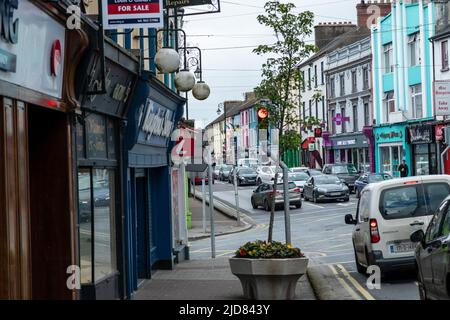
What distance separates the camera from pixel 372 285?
1364cm

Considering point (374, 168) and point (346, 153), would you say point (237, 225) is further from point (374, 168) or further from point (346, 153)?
point (346, 153)

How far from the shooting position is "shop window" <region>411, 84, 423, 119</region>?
154ft

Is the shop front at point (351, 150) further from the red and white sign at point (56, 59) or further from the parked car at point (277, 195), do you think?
the red and white sign at point (56, 59)

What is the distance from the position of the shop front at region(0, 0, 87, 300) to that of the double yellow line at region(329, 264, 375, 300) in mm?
5041

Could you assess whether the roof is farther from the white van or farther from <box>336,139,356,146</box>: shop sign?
the white van

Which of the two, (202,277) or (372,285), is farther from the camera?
(202,277)

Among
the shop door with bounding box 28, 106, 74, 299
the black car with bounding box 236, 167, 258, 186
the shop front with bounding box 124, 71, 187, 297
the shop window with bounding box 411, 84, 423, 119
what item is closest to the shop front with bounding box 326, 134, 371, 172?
the black car with bounding box 236, 167, 258, 186

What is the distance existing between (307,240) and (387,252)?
11.4m

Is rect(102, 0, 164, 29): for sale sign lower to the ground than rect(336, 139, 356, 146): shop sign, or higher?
higher

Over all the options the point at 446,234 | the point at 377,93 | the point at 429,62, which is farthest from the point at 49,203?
the point at 377,93

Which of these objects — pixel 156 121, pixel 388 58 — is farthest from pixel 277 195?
pixel 156 121
